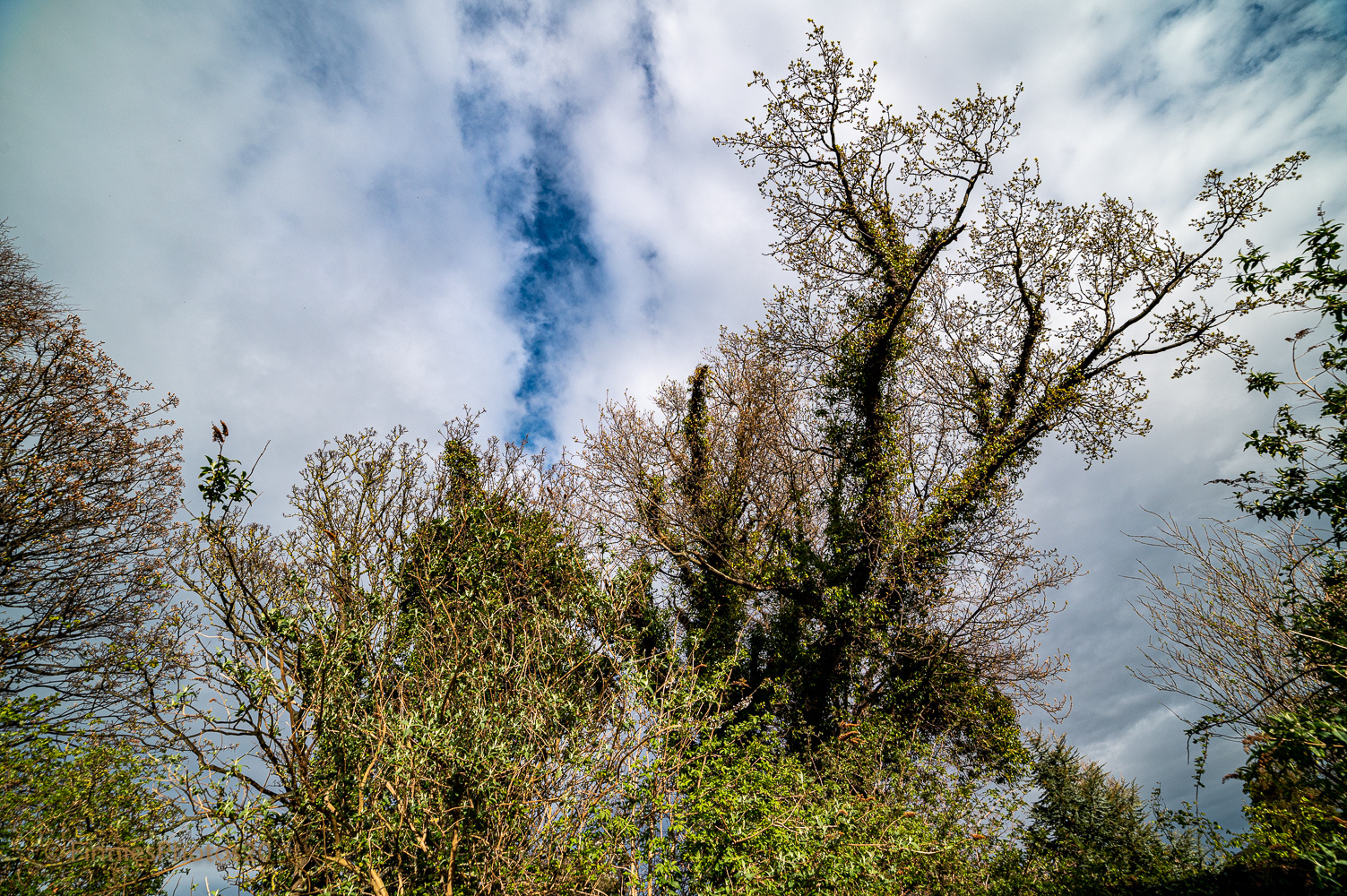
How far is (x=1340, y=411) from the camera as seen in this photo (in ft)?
19.0

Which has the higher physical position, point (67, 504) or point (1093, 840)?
point (67, 504)

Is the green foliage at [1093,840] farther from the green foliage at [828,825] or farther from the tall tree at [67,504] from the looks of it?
the tall tree at [67,504]

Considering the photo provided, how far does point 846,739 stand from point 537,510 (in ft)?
27.3

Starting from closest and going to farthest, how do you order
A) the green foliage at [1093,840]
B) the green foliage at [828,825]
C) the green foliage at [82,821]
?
the green foliage at [82,821], the green foliage at [828,825], the green foliage at [1093,840]

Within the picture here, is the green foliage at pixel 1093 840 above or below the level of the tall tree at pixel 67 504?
below

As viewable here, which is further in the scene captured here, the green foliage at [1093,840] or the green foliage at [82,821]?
the green foliage at [1093,840]

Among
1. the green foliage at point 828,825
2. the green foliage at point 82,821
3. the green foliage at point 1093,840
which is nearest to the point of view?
the green foliage at point 82,821

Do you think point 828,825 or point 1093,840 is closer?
point 828,825

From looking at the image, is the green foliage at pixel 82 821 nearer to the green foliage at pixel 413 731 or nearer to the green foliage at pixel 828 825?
the green foliage at pixel 413 731

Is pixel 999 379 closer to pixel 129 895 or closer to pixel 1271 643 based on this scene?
pixel 1271 643

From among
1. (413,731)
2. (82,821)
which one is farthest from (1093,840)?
(82,821)

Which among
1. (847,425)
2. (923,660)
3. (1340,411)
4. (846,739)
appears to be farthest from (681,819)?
(847,425)

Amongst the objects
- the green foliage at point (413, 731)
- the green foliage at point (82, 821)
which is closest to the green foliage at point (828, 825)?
the green foliage at point (413, 731)

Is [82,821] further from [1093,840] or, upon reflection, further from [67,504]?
[1093,840]
